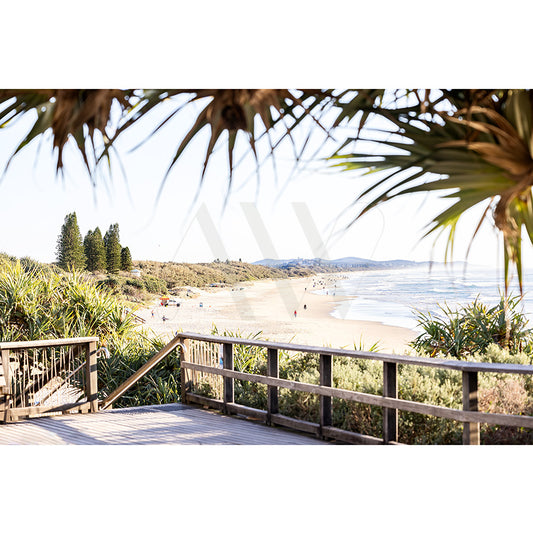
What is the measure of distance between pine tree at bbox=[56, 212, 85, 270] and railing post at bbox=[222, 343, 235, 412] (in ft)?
8.08

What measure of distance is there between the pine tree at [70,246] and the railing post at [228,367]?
2.46m

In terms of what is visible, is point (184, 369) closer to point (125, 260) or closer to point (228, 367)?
point (228, 367)

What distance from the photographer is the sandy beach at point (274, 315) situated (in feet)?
22.7

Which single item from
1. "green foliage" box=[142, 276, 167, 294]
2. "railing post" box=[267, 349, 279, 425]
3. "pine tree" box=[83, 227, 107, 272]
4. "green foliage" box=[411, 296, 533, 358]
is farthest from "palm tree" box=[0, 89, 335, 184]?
"green foliage" box=[411, 296, 533, 358]

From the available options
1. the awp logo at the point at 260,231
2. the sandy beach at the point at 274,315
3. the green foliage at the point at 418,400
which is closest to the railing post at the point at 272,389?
the green foliage at the point at 418,400

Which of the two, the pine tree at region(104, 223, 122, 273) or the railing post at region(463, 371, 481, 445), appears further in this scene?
the pine tree at region(104, 223, 122, 273)

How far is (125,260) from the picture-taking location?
21.2 ft

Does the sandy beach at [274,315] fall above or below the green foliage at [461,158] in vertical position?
below

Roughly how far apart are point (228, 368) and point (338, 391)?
118 cm

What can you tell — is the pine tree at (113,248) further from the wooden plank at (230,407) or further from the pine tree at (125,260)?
the wooden plank at (230,407)

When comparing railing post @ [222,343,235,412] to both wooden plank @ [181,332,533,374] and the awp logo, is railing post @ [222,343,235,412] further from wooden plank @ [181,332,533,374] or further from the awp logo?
the awp logo

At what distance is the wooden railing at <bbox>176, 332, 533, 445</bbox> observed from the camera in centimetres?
277

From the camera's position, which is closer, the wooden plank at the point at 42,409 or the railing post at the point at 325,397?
the railing post at the point at 325,397
